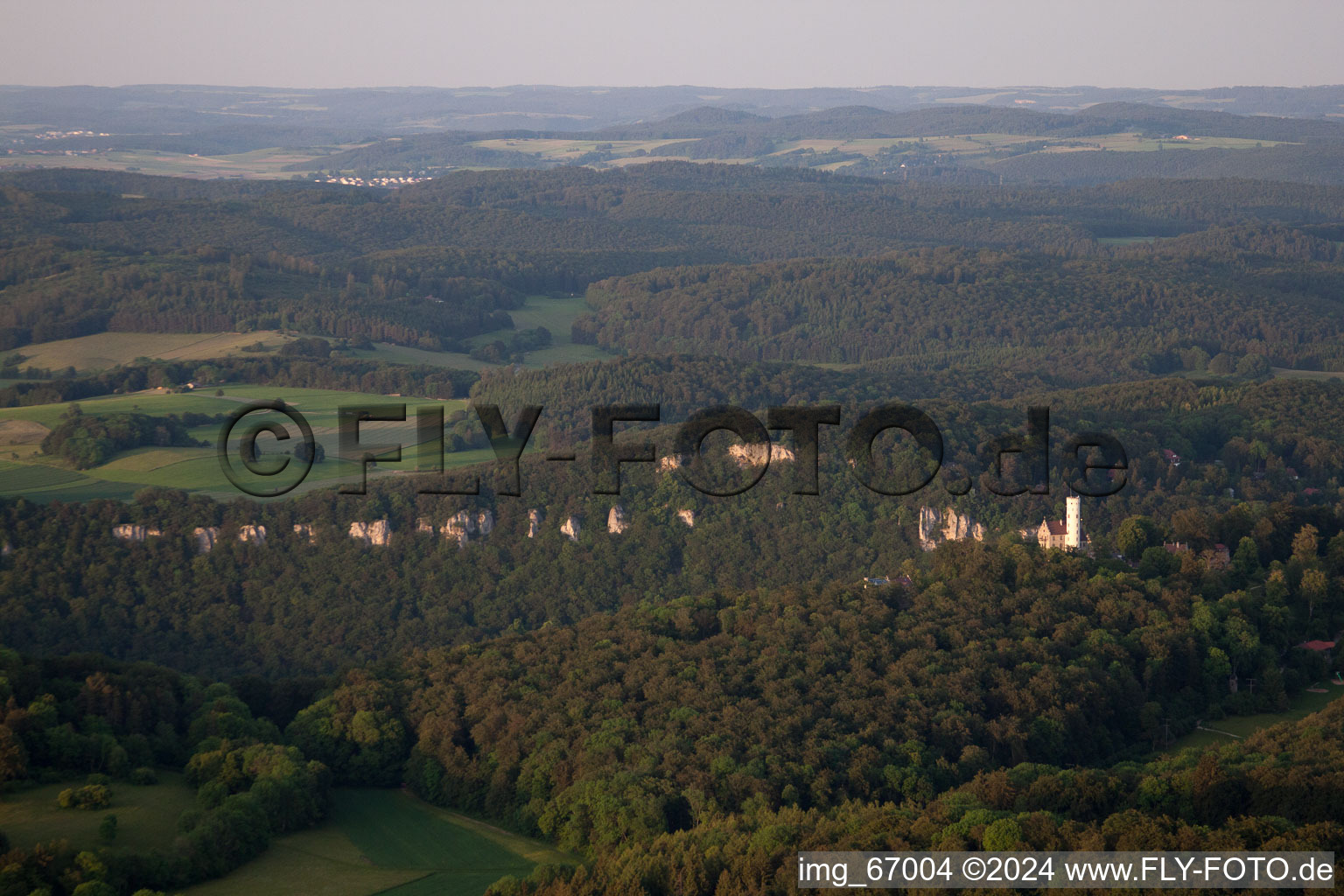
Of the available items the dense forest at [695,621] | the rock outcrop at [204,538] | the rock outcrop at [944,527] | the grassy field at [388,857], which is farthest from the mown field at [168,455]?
the grassy field at [388,857]

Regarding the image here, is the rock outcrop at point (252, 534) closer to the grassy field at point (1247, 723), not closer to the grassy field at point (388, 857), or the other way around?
the grassy field at point (388, 857)

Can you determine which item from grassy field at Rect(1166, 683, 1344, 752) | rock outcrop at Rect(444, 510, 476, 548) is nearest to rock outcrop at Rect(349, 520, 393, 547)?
rock outcrop at Rect(444, 510, 476, 548)

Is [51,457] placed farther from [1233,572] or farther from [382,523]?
[1233,572]

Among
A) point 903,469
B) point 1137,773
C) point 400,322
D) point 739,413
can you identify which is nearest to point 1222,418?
point 903,469

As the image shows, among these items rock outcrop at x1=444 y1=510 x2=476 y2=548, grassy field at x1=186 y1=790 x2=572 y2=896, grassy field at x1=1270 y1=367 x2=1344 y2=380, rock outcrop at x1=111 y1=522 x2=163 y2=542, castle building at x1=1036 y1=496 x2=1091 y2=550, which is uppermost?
castle building at x1=1036 y1=496 x2=1091 y2=550

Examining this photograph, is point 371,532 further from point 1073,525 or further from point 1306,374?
point 1306,374

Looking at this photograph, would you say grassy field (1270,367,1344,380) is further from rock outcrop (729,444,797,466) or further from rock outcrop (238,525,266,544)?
rock outcrop (238,525,266,544)
